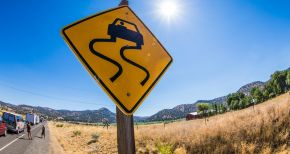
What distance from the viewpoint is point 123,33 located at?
7.60 ft

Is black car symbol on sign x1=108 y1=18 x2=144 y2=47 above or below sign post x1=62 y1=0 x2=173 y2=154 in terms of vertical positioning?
above

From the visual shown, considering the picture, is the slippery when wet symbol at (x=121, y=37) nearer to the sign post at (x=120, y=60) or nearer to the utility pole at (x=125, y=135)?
the sign post at (x=120, y=60)

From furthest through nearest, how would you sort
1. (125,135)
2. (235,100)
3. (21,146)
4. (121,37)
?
(235,100) < (21,146) < (121,37) < (125,135)

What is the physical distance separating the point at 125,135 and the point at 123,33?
879 millimetres

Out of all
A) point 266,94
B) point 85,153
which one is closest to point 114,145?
point 85,153

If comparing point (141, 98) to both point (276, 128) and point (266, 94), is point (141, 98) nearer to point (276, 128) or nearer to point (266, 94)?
point (276, 128)

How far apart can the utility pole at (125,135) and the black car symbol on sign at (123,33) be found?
0.65 metres

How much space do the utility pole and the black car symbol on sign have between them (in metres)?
0.65

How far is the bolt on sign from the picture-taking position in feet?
6.64

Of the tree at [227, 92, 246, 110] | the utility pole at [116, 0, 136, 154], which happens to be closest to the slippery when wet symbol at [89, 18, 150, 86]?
the utility pole at [116, 0, 136, 154]

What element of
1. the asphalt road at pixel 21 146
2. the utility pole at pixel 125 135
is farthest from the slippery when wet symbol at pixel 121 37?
the asphalt road at pixel 21 146

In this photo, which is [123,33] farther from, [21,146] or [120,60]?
[21,146]

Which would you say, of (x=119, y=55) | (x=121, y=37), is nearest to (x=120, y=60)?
(x=119, y=55)

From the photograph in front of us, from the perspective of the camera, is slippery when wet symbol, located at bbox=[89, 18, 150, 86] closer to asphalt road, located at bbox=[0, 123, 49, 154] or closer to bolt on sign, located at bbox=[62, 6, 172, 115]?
bolt on sign, located at bbox=[62, 6, 172, 115]
